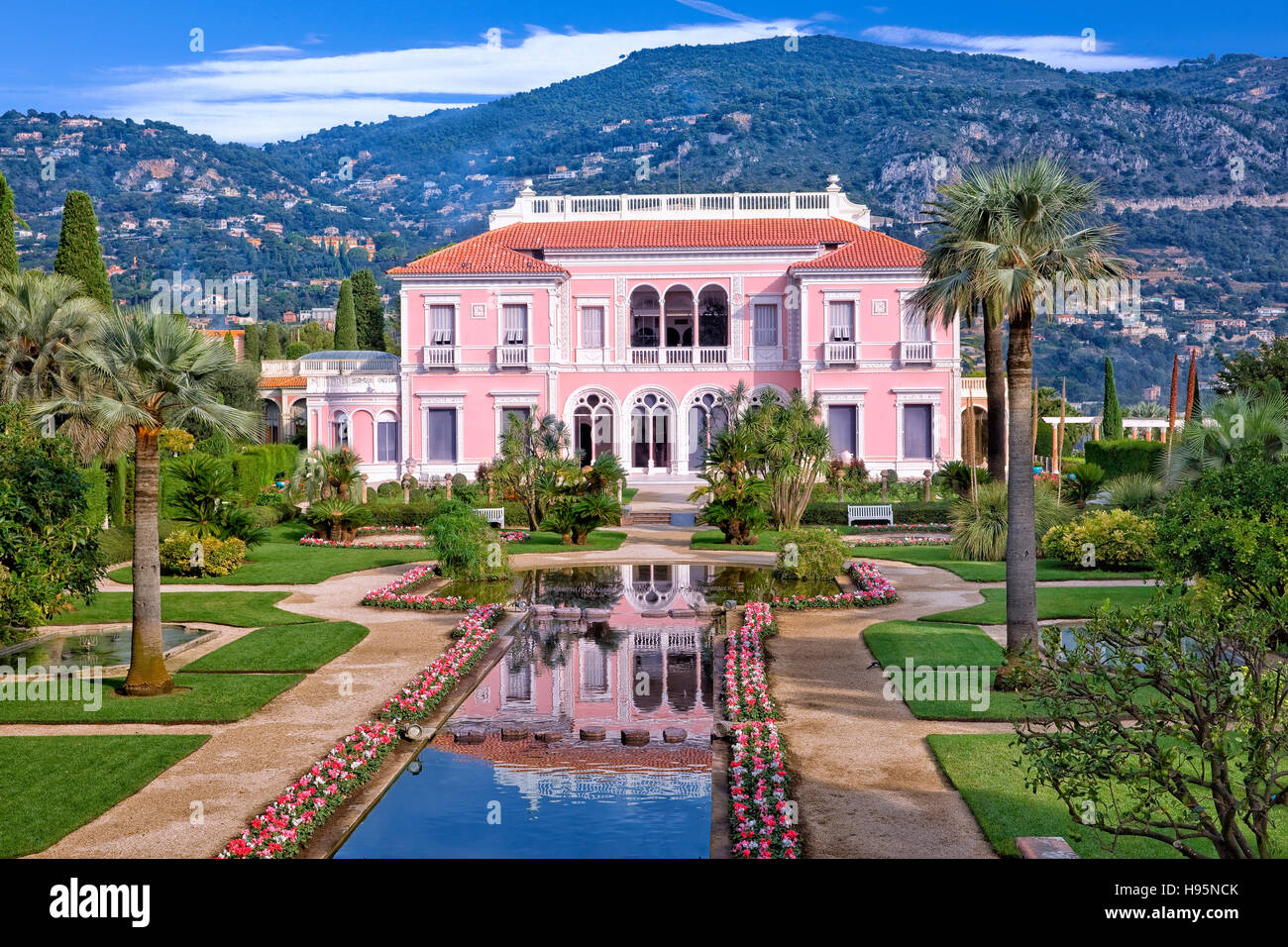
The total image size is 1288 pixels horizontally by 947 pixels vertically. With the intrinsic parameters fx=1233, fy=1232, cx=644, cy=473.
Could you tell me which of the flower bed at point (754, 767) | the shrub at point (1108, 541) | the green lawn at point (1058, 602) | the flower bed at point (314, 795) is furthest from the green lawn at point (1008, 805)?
the shrub at point (1108, 541)

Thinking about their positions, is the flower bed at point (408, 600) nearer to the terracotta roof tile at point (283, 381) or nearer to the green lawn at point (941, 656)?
the green lawn at point (941, 656)

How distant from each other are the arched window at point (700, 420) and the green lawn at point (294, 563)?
685 inches

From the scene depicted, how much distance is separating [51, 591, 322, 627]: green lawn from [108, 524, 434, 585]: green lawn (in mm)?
1491

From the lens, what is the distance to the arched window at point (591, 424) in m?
44.6

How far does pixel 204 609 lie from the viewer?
19875 mm

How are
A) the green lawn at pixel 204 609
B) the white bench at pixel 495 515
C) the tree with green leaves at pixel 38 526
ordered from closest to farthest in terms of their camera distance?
the tree with green leaves at pixel 38 526
the green lawn at pixel 204 609
the white bench at pixel 495 515

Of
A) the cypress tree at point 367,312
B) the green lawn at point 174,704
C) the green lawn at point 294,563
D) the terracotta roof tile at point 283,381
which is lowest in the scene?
the green lawn at point 174,704

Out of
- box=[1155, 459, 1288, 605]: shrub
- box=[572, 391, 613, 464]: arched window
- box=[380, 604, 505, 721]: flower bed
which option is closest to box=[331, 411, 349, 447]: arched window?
box=[572, 391, 613, 464]: arched window

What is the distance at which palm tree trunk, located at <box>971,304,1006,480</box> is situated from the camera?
27250 mm

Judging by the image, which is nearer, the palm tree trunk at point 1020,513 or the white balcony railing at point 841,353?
the palm tree trunk at point 1020,513

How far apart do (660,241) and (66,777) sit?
118 feet

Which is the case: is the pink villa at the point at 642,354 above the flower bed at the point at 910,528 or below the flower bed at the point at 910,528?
above

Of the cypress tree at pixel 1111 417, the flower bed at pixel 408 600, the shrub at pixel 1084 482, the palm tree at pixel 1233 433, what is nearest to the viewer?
the flower bed at pixel 408 600
